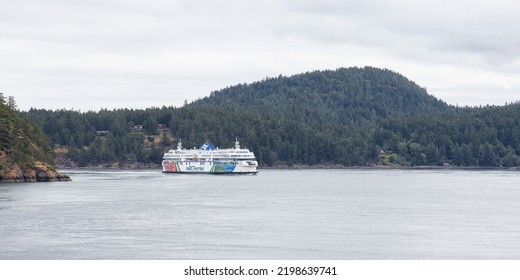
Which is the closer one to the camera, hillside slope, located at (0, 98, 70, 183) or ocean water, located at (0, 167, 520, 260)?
ocean water, located at (0, 167, 520, 260)

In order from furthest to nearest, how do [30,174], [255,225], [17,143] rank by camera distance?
[30,174], [17,143], [255,225]

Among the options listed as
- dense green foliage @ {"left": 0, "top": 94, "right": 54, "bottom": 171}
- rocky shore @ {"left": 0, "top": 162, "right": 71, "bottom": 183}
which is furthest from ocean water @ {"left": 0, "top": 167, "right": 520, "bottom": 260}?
rocky shore @ {"left": 0, "top": 162, "right": 71, "bottom": 183}

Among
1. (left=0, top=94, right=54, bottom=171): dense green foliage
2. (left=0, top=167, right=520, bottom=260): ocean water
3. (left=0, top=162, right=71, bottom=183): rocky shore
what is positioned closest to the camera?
(left=0, top=167, right=520, bottom=260): ocean water

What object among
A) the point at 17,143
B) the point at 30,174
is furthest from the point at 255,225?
the point at 30,174

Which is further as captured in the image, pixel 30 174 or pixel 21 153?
pixel 30 174

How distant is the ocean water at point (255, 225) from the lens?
61.9 meters

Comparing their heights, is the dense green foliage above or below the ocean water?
above

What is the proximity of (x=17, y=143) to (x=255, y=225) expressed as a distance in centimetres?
6914

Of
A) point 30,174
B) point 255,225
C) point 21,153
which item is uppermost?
point 21,153

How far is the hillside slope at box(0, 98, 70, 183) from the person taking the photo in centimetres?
13600

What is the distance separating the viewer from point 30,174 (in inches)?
5714

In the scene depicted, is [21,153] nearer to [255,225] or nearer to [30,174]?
[30,174]

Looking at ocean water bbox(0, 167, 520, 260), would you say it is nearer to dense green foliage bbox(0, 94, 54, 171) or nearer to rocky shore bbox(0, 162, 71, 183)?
dense green foliage bbox(0, 94, 54, 171)
